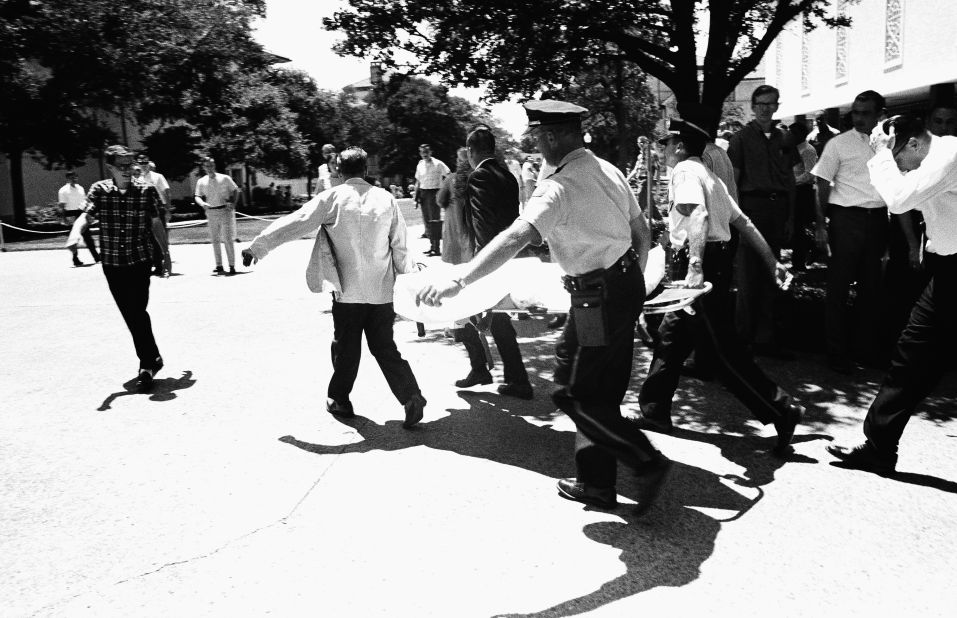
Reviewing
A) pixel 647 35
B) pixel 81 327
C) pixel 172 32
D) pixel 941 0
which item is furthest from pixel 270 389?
pixel 172 32

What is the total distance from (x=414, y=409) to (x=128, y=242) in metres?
3.12

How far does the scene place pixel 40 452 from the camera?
5.41 meters

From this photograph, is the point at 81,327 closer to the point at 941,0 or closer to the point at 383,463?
the point at 383,463

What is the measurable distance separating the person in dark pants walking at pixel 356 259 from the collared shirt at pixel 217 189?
9304 millimetres

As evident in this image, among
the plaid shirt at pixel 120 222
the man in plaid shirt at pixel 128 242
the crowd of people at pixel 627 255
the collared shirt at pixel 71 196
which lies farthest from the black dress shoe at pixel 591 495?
the collared shirt at pixel 71 196

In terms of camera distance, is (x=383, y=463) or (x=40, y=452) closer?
(x=383, y=463)

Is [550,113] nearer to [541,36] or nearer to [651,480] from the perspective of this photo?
[651,480]

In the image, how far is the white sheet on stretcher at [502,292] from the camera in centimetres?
469

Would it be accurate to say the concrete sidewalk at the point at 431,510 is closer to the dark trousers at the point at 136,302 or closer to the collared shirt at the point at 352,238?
the dark trousers at the point at 136,302

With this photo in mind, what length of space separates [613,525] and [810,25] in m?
8.17

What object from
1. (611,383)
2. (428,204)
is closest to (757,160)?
(611,383)

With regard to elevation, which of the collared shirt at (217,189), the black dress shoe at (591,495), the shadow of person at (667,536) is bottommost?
the shadow of person at (667,536)

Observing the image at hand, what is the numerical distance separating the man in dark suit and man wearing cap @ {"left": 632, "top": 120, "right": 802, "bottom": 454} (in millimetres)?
1322

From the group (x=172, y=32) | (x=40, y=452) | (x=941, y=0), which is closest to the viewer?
(x=40, y=452)
